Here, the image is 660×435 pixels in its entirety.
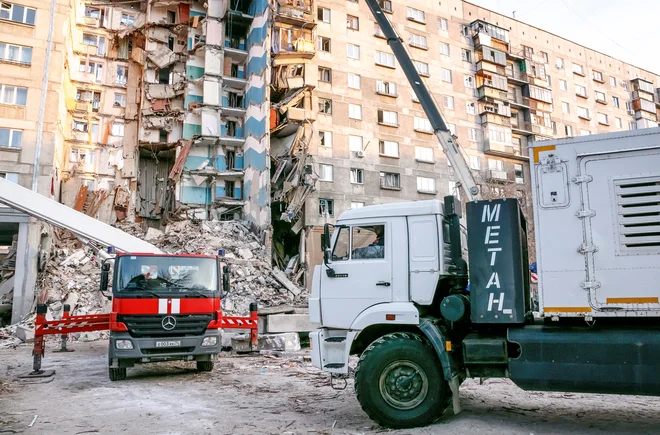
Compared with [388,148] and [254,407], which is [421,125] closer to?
[388,148]

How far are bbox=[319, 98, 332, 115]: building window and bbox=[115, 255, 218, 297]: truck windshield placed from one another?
24065 mm

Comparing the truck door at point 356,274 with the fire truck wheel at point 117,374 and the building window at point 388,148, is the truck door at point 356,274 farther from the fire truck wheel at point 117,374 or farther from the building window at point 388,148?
the building window at point 388,148

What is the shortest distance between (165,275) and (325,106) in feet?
82.1

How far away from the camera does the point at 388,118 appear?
1398 inches

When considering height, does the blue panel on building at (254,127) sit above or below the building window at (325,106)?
below

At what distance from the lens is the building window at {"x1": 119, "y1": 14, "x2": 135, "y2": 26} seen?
39.1 metres

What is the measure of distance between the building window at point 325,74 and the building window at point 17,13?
17.7 m

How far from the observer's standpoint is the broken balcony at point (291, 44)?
32.3 meters

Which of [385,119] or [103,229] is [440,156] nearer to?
[385,119]

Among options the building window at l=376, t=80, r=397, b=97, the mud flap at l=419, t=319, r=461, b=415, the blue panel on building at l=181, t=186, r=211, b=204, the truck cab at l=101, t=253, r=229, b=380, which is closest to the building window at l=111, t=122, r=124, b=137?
the blue panel on building at l=181, t=186, r=211, b=204

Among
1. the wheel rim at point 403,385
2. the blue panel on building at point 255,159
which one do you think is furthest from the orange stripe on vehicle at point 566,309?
the blue panel on building at point 255,159

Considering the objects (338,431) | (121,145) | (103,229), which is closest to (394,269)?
(338,431)

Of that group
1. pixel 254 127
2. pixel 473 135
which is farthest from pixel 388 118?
pixel 254 127

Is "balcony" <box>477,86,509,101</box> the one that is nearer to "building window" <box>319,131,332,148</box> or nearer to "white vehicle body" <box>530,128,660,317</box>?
"building window" <box>319,131,332,148</box>
